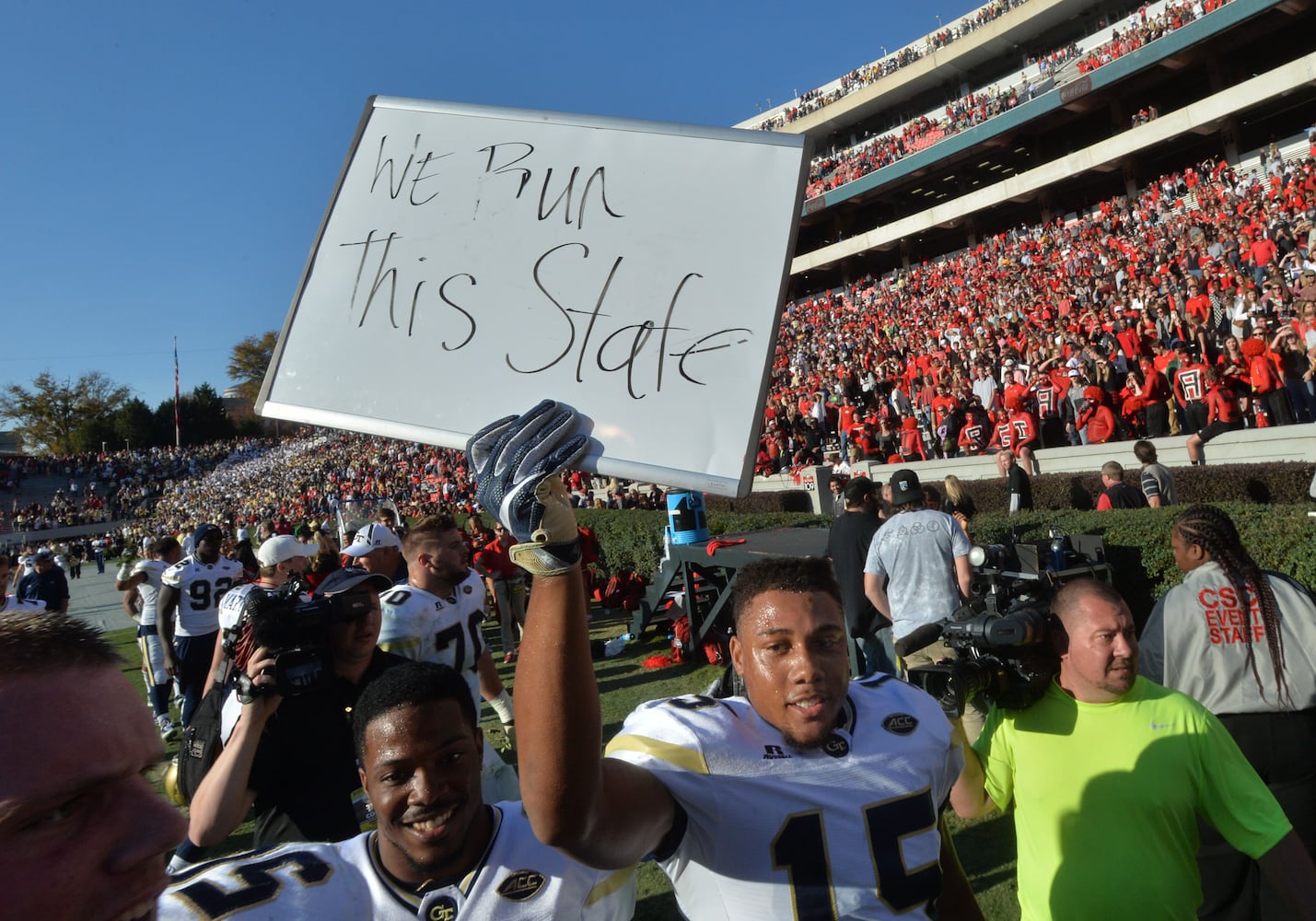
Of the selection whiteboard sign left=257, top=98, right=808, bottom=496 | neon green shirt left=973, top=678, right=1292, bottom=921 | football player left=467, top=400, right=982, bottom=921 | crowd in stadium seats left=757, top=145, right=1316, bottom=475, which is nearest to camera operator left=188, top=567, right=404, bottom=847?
whiteboard sign left=257, top=98, right=808, bottom=496

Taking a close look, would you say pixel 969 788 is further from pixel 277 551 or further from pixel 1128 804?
pixel 277 551

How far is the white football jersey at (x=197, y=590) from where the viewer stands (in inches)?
258

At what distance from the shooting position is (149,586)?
7.83m

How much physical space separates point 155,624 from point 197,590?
5.27 feet

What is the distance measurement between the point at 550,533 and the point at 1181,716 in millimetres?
1891

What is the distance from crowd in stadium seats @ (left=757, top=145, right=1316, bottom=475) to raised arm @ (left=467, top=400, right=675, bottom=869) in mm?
12041

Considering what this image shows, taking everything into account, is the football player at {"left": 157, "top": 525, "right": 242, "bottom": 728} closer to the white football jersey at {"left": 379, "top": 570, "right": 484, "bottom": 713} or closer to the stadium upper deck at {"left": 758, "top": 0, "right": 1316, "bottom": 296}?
the white football jersey at {"left": 379, "top": 570, "right": 484, "bottom": 713}

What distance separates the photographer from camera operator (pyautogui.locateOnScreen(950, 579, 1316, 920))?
210 centimetres

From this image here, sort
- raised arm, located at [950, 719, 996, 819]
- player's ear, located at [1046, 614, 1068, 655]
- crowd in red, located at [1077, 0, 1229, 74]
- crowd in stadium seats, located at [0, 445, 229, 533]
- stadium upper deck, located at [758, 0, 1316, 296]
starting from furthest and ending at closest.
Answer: crowd in stadium seats, located at [0, 445, 229, 533], crowd in red, located at [1077, 0, 1229, 74], stadium upper deck, located at [758, 0, 1316, 296], player's ear, located at [1046, 614, 1068, 655], raised arm, located at [950, 719, 996, 819]

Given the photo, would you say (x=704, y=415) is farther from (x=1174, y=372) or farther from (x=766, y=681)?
(x=1174, y=372)

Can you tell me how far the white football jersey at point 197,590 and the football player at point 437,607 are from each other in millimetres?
3429

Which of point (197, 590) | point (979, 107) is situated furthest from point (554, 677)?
point (979, 107)

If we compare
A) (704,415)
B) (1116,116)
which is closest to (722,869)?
(704,415)

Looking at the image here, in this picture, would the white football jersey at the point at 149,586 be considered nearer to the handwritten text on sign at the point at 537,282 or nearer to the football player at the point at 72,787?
the handwritten text on sign at the point at 537,282
